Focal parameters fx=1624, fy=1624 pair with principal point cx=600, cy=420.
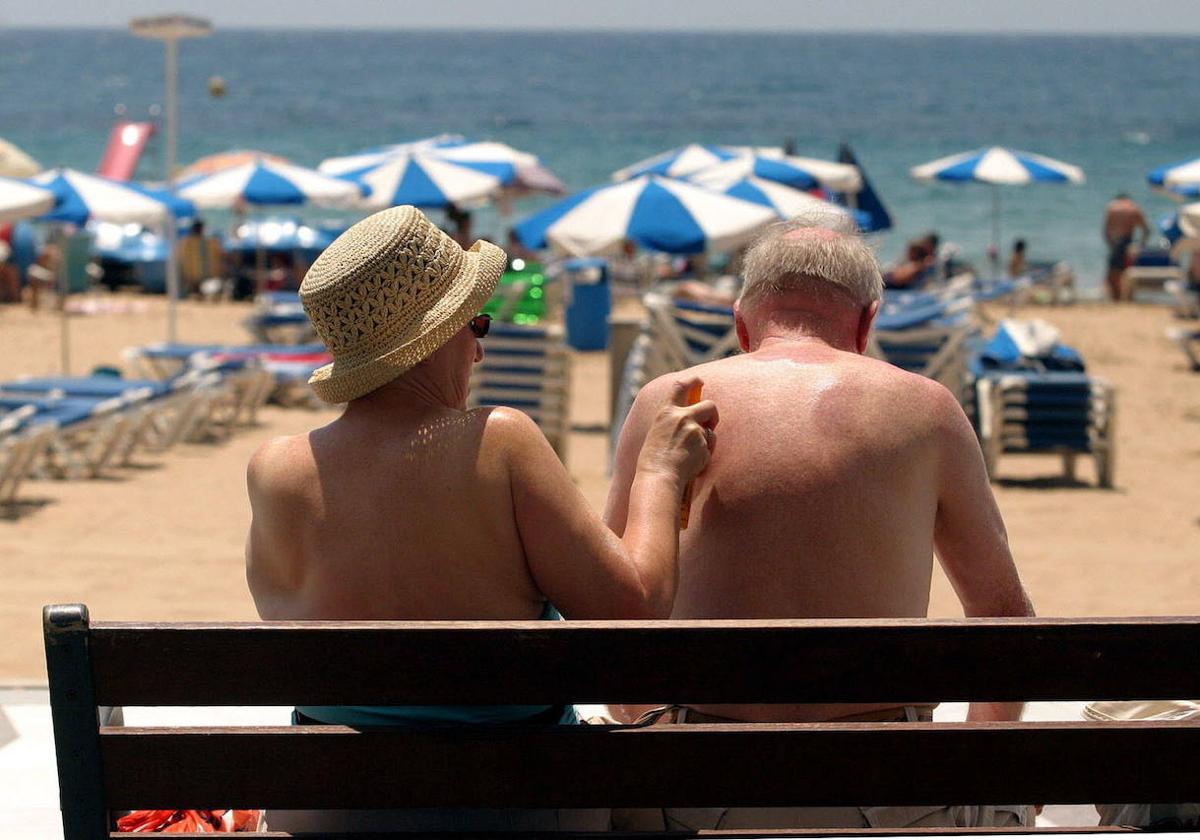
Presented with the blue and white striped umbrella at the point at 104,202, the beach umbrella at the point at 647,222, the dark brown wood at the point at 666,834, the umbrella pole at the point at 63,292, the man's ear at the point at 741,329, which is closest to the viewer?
the dark brown wood at the point at 666,834

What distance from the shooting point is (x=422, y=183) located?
592 inches

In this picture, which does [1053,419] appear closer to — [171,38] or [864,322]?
[864,322]

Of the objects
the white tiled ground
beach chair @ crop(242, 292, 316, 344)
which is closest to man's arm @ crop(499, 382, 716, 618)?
the white tiled ground

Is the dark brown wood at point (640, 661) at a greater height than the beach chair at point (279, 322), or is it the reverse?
the dark brown wood at point (640, 661)

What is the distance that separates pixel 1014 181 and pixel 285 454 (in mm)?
17079

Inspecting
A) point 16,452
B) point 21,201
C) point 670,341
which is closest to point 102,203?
point 21,201

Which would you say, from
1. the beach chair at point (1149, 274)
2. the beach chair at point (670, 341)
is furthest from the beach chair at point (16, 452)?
the beach chair at point (1149, 274)

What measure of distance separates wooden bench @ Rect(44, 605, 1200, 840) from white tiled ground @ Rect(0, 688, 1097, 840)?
0.86 meters

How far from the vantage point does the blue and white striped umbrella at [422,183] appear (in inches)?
585

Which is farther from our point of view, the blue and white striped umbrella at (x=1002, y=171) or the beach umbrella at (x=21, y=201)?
the blue and white striped umbrella at (x=1002, y=171)

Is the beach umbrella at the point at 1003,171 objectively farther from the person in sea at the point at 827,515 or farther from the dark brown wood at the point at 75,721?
the dark brown wood at the point at 75,721

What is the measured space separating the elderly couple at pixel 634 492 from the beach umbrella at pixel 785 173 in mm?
13171

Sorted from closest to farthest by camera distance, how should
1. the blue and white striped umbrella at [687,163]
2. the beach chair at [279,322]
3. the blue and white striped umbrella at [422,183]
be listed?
the beach chair at [279,322] < the blue and white striped umbrella at [422,183] < the blue and white striped umbrella at [687,163]

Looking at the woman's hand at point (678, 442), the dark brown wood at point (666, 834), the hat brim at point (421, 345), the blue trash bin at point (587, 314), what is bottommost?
the blue trash bin at point (587, 314)
